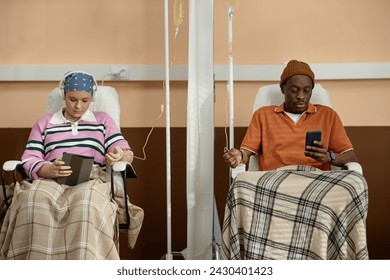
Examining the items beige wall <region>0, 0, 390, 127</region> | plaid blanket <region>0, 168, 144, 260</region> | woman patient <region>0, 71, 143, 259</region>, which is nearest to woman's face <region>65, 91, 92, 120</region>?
woman patient <region>0, 71, 143, 259</region>

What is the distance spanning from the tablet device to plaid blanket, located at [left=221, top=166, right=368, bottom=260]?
1.85 feet

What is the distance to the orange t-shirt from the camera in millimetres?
2492

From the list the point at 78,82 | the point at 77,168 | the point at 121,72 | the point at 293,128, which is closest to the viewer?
the point at 77,168

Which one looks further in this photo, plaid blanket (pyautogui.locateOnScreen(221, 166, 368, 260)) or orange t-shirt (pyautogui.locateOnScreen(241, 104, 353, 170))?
orange t-shirt (pyautogui.locateOnScreen(241, 104, 353, 170))

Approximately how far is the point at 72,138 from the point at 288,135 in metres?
0.93

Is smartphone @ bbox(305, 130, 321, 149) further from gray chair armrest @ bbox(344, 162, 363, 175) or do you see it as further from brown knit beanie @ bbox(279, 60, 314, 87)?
brown knit beanie @ bbox(279, 60, 314, 87)

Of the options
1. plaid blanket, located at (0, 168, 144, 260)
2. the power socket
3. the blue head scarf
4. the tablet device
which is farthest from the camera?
the power socket

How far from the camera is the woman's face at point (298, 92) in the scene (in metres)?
2.48

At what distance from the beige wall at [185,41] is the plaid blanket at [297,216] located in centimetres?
83

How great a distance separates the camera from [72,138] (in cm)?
248

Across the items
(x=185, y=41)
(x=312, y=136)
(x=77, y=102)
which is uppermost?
(x=185, y=41)

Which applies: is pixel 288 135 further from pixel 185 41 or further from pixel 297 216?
pixel 185 41

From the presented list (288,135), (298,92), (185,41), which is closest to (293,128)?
(288,135)
